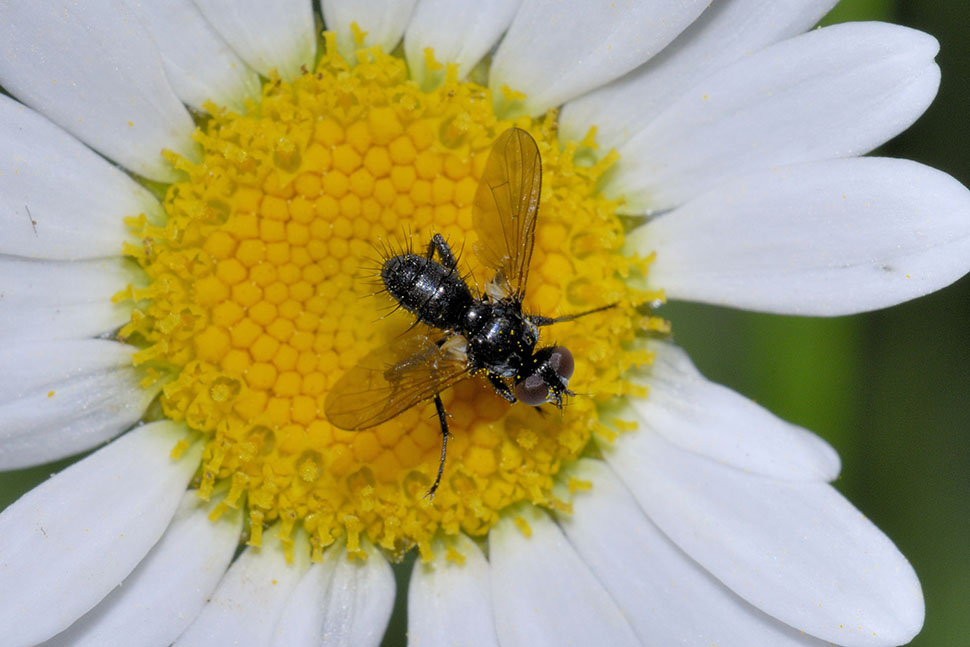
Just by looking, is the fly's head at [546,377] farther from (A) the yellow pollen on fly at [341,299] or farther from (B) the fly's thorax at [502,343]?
(A) the yellow pollen on fly at [341,299]

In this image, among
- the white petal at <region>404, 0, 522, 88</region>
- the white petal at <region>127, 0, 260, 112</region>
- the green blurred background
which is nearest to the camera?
the white petal at <region>127, 0, 260, 112</region>

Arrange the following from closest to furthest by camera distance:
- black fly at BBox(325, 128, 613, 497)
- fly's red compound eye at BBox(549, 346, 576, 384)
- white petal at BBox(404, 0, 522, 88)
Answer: black fly at BBox(325, 128, 613, 497), fly's red compound eye at BBox(549, 346, 576, 384), white petal at BBox(404, 0, 522, 88)

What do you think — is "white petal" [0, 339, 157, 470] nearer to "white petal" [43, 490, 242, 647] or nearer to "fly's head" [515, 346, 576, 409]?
"white petal" [43, 490, 242, 647]

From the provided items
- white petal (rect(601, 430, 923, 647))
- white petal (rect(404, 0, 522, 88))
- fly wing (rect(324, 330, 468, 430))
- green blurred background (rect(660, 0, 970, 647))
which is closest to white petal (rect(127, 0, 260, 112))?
white petal (rect(404, 0, 522, 88))

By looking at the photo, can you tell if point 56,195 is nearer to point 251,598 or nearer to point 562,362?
point 251,598

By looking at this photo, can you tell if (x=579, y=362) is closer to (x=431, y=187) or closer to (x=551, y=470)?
(x=551, y=470)

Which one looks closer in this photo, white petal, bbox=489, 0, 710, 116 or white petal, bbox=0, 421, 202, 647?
white petal, bbox=0, 421, 202, 647
